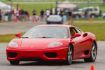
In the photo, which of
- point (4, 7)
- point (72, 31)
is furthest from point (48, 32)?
point (4, 7)

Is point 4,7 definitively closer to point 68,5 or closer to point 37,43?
point 68,5

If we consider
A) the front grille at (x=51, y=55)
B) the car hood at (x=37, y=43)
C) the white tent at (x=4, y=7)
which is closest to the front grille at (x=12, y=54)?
the car hood at (x=37, y=43)

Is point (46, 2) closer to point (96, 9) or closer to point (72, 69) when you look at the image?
point (96, 9)

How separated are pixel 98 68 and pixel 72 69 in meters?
Answer: 0.89

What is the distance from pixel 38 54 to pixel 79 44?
184 cm

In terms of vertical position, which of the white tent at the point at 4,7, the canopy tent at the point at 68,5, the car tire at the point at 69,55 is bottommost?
the canopy tent at the point at 68,5

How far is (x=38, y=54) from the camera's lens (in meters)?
17.0

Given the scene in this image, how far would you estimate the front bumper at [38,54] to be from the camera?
1700cm

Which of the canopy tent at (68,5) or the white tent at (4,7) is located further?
the canopy tent at (68,5)

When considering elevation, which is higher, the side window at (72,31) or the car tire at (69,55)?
the side window at (72,31)

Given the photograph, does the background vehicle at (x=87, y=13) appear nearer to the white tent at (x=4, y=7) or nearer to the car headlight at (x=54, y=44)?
the white tent at (x=4, y=7)

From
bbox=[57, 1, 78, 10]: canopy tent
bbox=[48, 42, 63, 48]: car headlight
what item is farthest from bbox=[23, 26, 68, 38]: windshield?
bbox=[57, 1, 78, 10]: canopy tent

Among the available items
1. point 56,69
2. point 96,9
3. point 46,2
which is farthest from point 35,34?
point 46,2

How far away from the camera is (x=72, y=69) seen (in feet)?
53.1
